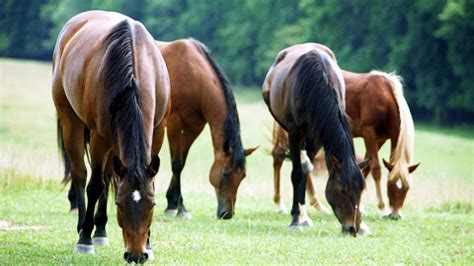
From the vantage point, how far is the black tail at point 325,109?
9375mm

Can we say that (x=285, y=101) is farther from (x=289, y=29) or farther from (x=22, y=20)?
(x=22, y=20)

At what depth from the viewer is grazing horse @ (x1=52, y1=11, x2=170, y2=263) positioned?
6.46 meters

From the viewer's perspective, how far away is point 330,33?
192 feet

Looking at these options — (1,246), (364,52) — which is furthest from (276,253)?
(364,52)

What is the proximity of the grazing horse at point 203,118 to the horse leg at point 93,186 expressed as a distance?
3550 millimetres

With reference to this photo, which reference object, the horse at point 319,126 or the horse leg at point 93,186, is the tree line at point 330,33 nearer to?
the horse at point 319,126

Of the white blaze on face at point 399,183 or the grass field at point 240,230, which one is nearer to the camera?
the grass field at point 240,230

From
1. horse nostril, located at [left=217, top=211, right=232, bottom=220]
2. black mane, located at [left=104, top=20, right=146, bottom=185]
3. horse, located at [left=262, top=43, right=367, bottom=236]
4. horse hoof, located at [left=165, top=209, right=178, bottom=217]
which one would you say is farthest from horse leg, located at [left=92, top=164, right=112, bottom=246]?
horse hoof, located at [left=165, top=209, right=178, bottom=217]

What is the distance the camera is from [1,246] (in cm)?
808

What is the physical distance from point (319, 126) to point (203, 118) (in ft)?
Result: 8.64

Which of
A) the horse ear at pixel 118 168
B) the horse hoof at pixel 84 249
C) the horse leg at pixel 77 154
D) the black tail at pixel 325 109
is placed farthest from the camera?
Result: the black tail at pixel 325 109

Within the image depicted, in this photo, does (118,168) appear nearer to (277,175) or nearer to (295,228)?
(295,228)

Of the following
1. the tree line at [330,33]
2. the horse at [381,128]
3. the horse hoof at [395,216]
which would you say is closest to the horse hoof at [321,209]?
the horse at [381,128]

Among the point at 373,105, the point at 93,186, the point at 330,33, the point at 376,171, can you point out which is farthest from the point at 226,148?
the point at 330,33
